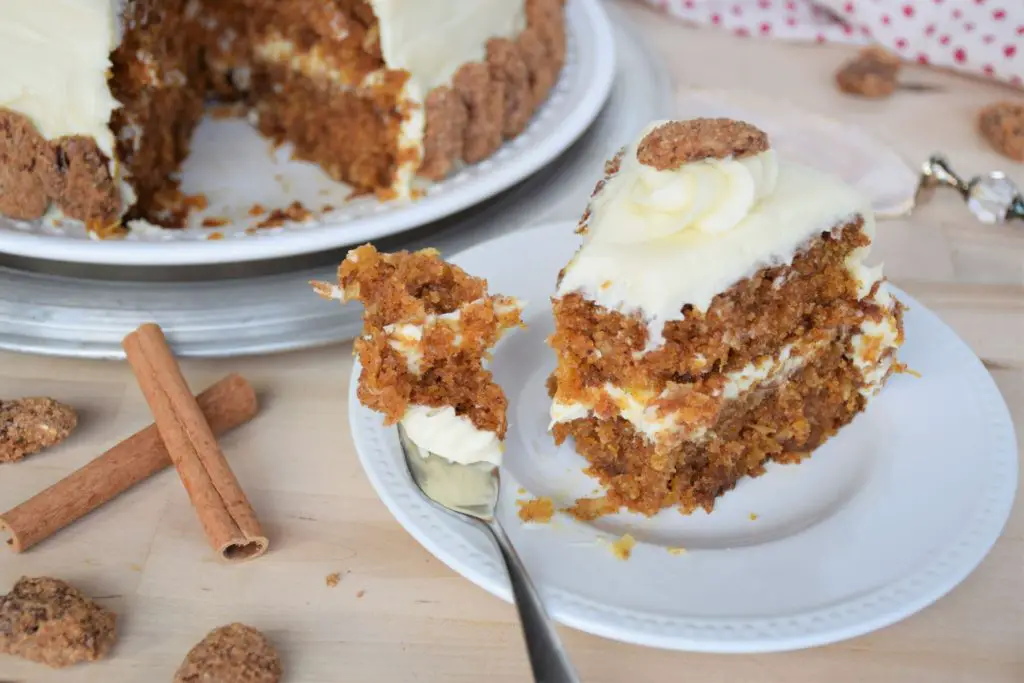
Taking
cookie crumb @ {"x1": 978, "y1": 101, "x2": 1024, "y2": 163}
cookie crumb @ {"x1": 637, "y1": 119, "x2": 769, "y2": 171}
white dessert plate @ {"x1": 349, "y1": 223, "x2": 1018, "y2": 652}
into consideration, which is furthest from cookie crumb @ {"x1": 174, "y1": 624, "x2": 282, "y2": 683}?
cookie crumb @ {"x1": 978, "y1": 101, "x2": 1024, "y2": 163}

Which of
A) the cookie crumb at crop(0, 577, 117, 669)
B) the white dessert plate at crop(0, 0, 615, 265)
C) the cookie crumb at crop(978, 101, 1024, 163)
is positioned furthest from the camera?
the cookie crumb at crop(978, 101, 1024, 163)

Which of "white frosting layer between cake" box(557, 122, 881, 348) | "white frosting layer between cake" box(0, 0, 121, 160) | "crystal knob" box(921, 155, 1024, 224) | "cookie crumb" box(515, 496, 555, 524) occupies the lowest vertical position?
"crystal knob" box(921, 155, 1024, 224)

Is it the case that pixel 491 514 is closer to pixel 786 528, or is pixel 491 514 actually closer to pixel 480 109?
pixel 786 528

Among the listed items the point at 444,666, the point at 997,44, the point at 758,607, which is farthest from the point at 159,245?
the point at 997,44

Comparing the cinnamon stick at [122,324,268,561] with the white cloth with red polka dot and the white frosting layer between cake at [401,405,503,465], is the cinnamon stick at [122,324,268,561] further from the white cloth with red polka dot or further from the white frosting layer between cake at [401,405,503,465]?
the white cloth with red polka dot

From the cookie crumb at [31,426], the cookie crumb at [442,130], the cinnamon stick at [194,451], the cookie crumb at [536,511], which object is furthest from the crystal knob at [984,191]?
the cookie crumb at [31,426]

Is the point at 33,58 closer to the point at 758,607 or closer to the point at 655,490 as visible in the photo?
the point at 655,490
